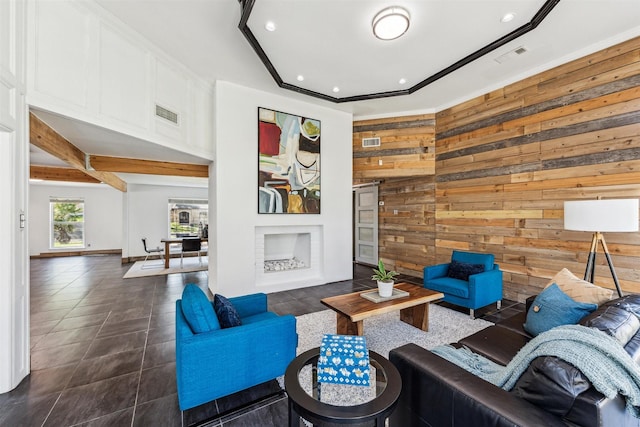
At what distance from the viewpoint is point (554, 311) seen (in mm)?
1977

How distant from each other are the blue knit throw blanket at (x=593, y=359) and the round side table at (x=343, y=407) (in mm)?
529

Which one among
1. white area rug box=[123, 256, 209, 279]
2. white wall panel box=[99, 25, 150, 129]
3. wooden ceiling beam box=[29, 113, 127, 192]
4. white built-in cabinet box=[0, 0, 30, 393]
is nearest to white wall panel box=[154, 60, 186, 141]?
white wall panel box=[99, 25, 150, 129]

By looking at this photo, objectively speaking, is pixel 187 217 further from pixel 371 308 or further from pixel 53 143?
pixel 371 308

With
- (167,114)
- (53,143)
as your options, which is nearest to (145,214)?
(53,143)

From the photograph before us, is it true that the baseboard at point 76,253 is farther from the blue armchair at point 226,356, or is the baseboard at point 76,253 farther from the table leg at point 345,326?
the table leg at point 345,326

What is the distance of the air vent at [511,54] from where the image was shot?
11.3 ft

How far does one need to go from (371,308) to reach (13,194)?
Result: 10.5 feet

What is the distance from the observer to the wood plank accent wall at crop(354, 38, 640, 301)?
317 cm

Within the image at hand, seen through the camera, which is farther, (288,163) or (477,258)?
(288,163)

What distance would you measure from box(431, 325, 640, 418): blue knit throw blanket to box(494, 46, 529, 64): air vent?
3.74 metres

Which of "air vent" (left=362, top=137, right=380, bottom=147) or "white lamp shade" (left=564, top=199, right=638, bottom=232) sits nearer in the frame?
"white lamp shade" (left=564, top=199, right=638, bottom=232)

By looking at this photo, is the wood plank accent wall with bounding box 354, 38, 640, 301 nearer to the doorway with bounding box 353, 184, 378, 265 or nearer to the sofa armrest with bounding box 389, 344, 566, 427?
the doorway with bounding box 353, 184, 378, 265

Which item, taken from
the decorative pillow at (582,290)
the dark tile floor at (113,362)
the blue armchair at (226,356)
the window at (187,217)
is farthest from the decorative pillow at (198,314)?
the window at (187,217)

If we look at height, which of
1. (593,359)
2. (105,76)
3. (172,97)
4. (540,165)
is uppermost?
(172,97)
